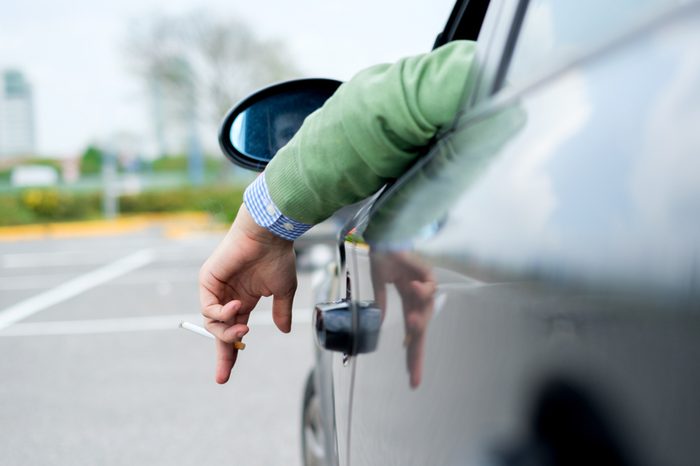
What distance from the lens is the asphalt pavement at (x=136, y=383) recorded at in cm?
404

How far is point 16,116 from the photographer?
175 feet

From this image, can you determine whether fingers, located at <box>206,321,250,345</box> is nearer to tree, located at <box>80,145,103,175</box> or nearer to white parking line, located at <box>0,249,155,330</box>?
white parking line, located at <box>0,249,155,330</box>

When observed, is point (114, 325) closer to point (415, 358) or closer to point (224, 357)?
point (224, 357)

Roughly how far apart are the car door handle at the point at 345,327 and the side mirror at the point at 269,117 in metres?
0.48

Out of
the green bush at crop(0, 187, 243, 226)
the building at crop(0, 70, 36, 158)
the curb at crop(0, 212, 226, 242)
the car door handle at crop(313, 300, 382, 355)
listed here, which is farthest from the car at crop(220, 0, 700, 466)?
the building at crop(0, 70, 36, 158)

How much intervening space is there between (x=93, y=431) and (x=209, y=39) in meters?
26.6

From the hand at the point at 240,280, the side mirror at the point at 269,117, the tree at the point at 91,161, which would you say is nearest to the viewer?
the hand at the point at 240,280

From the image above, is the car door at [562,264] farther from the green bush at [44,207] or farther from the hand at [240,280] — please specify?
the green bush at [44,207]

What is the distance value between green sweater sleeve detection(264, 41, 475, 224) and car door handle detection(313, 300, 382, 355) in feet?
0.66

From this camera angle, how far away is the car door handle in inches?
59.5

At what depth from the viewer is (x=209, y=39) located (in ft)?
96.9

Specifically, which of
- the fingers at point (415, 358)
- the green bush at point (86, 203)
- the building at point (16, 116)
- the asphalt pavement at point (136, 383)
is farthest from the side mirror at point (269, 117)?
the building at point (16, 116)

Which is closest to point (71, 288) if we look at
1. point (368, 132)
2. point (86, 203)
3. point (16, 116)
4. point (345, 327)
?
point (345, 327)

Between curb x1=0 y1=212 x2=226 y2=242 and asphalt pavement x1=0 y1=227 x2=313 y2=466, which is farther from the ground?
asphalt pavement x1=0 y1=227 x2=313 y2=466
